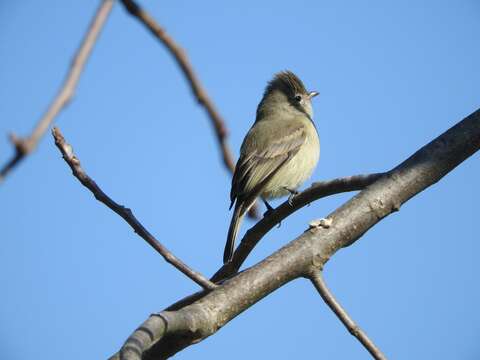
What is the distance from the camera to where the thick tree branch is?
296 centimetres

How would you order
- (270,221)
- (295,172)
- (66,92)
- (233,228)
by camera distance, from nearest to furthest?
(66,92) → (270,221) → (233,228) → (295,172)

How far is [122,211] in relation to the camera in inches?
136

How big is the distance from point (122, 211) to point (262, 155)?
180 inches

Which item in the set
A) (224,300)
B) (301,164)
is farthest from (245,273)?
(301,164)

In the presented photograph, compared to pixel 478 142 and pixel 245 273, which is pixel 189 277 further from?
pixel 478 142

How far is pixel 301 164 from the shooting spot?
7.83 metres

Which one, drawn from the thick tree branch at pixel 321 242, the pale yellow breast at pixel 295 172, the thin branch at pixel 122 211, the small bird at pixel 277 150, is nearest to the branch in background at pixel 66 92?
the thick tree branch at pixel 321 242

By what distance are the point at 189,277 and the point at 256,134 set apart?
5297mm

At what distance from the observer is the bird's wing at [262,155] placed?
288 inches

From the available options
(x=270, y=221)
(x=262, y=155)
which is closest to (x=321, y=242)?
(x=270, y=221)

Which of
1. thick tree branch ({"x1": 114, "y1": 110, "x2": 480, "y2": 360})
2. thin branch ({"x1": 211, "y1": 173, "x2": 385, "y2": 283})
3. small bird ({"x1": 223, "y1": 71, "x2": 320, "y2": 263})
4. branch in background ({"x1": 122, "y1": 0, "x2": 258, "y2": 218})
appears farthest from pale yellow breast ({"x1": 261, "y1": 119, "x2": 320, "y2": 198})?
branch in background ({"x1": 122, "y1": 0, "x2": 258, "y2": 218})

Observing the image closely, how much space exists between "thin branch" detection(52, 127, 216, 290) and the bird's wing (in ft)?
11.9

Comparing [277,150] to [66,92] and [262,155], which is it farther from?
[66,92]

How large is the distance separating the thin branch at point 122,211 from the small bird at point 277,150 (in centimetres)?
290
